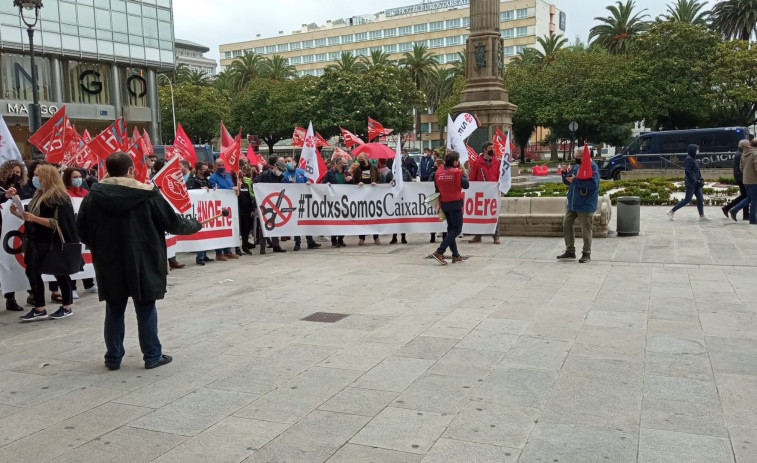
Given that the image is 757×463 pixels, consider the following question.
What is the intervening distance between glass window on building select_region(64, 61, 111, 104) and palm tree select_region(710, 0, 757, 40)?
1902 inches

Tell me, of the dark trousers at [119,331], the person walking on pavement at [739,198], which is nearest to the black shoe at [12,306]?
the dark trousers at [119,331]

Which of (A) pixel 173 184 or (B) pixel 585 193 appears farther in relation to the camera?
(B) pixel 585 193

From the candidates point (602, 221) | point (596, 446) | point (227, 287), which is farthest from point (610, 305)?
point (602, 221)

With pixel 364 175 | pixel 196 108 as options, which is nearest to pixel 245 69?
pixel 196 108

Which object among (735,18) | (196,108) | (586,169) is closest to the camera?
(586,169)

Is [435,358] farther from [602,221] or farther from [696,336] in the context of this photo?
[602,221]

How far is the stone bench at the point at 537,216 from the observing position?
13352 millimetres

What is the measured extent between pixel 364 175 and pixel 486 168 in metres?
2.51

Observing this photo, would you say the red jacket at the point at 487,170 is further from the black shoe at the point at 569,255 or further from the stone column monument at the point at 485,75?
the stone column monument at the point at 485,75

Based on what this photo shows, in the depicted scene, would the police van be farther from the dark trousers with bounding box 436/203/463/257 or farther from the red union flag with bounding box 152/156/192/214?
the red union flag with bounding box 152/156/192/214

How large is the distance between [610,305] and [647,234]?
6590mm

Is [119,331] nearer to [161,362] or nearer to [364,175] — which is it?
[161,362]

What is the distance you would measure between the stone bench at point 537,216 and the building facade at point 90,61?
36501 mm

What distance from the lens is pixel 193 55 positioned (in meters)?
139
